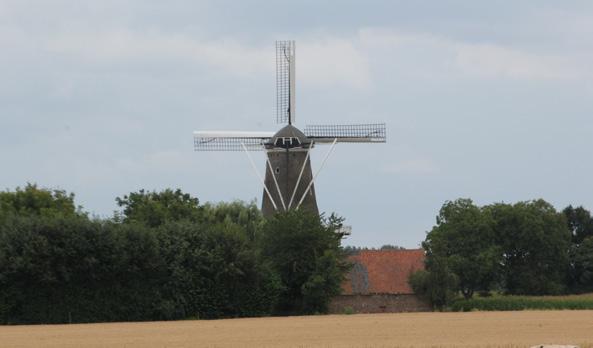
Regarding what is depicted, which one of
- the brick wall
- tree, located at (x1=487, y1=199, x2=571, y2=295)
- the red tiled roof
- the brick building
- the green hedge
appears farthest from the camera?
tree, located at (x1=487, y1=199, x2=571, y2=295)

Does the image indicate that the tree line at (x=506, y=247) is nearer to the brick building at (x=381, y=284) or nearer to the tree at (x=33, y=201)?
the brick building at (x=381, y=284)

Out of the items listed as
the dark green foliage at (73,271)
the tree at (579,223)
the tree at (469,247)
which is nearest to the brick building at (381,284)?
the tree at (469,247)

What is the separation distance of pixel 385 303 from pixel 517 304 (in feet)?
26.1

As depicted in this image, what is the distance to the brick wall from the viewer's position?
74250 mm

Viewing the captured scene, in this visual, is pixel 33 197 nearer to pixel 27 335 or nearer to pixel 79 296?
pixel 79 296

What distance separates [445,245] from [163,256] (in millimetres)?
37218

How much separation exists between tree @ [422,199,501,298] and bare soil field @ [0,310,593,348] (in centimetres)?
3370

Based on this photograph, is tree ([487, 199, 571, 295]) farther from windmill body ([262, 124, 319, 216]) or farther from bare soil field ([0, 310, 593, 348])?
bare soil field ([0, 310, 593, 348])

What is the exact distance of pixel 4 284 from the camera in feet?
190

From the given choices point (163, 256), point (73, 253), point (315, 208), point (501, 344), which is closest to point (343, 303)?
point (315, 208)

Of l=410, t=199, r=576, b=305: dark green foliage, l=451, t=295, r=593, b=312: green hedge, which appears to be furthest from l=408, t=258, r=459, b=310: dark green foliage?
l=410, t=199, r=576, b=305: dark green foliage

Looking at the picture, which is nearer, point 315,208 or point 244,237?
point 244,237

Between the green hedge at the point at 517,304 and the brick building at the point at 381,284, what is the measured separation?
8.35ft

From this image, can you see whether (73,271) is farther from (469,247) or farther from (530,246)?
(530,246)
